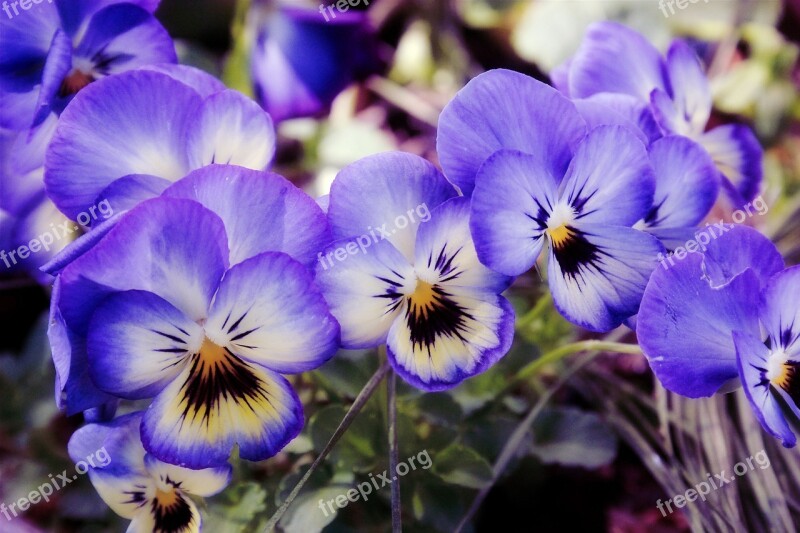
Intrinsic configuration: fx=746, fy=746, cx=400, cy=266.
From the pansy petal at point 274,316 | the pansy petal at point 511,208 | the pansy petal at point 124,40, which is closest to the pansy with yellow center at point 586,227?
the pansy petal at point 511,208

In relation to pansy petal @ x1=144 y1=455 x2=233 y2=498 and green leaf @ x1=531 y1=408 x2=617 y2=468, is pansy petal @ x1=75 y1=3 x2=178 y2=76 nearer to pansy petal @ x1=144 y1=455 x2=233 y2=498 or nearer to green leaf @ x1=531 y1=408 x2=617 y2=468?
pansy petal @ x1=144 y1=455 x2=233 y2=498

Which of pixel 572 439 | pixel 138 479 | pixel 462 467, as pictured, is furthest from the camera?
pixel 572 439

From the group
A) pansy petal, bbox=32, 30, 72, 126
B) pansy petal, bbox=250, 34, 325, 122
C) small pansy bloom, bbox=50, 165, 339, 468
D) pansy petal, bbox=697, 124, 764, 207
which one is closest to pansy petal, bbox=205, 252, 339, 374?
small pansy bloom, bbox=50, 165, 339, 468

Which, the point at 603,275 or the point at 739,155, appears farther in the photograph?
the point at 739,155

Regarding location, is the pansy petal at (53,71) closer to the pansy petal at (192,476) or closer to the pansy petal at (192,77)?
the pansy petal at (192,77)

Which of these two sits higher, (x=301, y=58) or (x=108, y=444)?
(x=301, y=58)

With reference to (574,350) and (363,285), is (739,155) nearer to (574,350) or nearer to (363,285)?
(574,350)

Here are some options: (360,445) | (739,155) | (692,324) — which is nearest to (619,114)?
(692,324)
